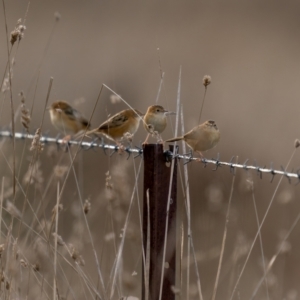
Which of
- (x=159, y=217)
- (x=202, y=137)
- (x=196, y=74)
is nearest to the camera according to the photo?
(x=159, y=217)

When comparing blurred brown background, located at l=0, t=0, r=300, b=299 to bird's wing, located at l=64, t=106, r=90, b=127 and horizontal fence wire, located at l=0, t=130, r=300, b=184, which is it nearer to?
bird's wing, located at l=64, t=106, r=90, b=127

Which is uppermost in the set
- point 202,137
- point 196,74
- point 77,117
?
point 196,74

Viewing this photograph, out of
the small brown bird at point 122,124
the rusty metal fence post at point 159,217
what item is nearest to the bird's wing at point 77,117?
the small brown bird at point 122,124

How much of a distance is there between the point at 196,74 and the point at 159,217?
24.2 feet

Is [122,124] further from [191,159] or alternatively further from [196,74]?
[196,74]

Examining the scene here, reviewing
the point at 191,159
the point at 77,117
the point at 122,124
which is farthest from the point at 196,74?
the point at 191,159

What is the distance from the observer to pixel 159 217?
3658mm

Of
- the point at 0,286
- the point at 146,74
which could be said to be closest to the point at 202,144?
the point at 0,286

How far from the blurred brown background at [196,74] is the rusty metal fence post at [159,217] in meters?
2.94

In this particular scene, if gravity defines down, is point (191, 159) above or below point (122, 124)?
above

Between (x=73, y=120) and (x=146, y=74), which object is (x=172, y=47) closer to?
(x=146, y=74)

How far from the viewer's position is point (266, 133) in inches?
361

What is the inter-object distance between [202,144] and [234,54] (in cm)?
665

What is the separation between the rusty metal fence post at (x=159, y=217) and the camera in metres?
3.62
